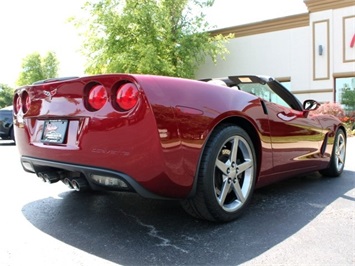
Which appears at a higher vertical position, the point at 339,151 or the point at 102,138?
the point at 102,138

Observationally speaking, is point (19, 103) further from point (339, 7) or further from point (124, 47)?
point (339, 7)

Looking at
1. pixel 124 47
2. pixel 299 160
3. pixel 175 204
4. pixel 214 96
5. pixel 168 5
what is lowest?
pixel 175 204

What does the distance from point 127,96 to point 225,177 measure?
0.98m

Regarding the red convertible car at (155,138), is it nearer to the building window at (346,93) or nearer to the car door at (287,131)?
the car door at (287,131)

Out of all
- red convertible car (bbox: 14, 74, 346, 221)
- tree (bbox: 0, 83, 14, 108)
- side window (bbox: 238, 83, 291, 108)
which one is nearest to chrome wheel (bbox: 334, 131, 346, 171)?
side window (bbox: 238, 83, 291, 108)

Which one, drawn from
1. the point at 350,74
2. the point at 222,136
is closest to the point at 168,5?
the point at 350,74

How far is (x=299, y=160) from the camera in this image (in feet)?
11.9

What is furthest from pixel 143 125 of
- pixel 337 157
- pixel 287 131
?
pixel 337 157

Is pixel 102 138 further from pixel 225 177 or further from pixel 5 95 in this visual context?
pixel 5 95

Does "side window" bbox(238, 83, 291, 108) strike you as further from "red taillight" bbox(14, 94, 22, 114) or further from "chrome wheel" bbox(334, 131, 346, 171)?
"red taillight" bbox(14, 94, 22, 114)

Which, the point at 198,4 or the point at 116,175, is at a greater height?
the point at 198,4

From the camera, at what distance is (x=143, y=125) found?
Result: 7.17 ft

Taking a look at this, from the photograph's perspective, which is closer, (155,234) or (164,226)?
(155,234)

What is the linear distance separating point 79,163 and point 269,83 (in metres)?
2.17
